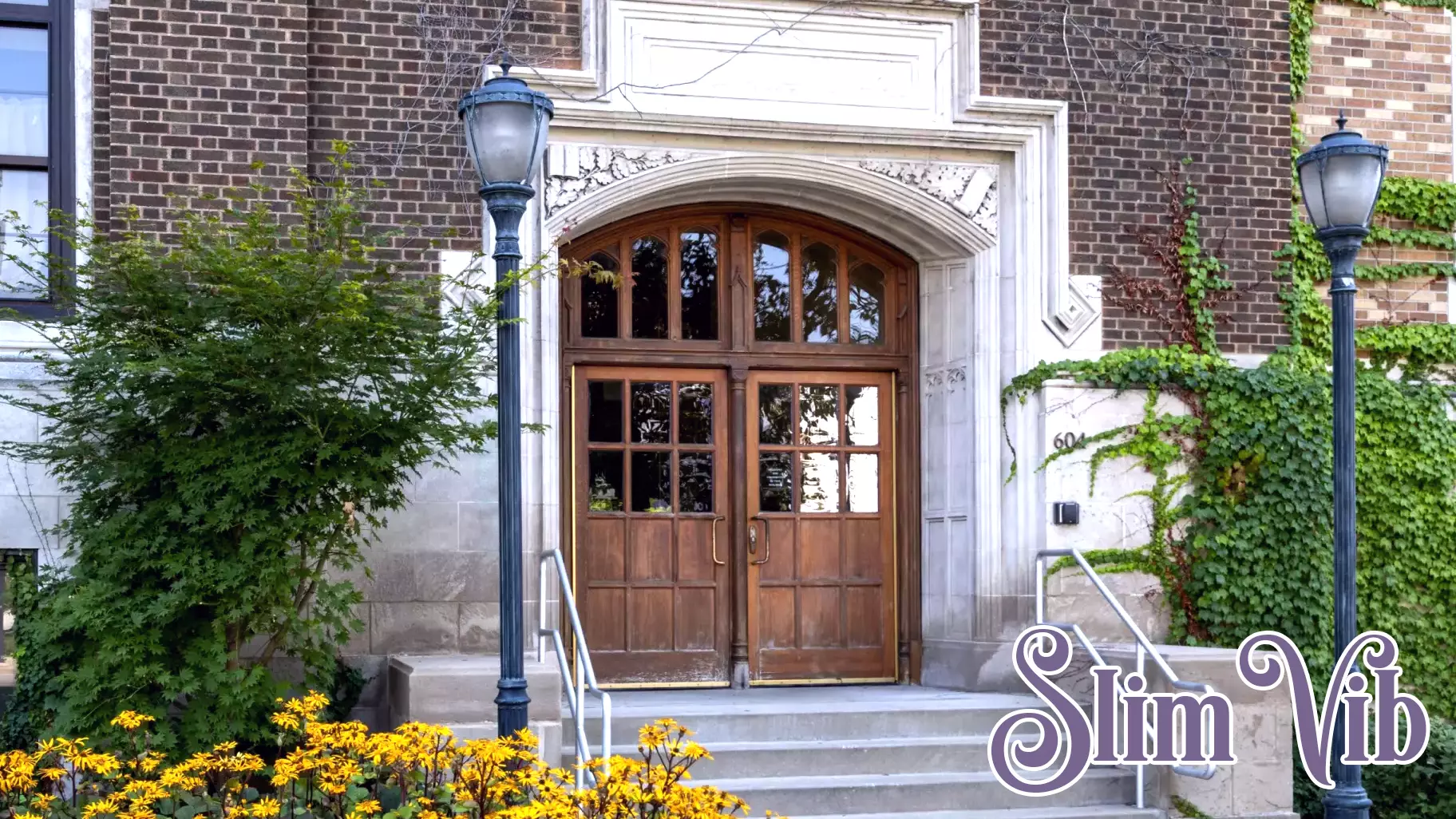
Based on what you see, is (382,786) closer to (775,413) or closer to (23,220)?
(23,220)

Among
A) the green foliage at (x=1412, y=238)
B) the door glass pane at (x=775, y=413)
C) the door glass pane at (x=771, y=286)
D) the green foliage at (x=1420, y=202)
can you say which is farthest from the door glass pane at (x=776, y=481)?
the green foliage at (x=1420, y=202)

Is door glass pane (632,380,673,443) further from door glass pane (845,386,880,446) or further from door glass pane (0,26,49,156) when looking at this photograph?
door glass pane (0,26,49,156)

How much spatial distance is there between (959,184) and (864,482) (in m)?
2.08

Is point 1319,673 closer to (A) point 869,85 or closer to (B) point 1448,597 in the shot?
(B) point 1448,597

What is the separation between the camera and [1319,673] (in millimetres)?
9891

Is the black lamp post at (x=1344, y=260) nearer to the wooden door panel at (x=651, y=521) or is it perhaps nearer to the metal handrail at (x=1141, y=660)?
the metal handrail at (x=1141, y=660)

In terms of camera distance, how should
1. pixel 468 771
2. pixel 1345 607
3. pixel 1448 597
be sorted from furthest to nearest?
pixel 1448 597, pixel 1345 607, pixel 468 771

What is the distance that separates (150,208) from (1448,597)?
832 centimetres

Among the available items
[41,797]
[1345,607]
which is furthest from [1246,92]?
[41,797]

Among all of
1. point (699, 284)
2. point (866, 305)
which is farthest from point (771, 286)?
point (866, 305)

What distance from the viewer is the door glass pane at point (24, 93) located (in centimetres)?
909

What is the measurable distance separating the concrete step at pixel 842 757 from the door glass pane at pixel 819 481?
90.2 inches

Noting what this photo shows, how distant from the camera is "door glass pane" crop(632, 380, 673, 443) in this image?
10352 millimetres

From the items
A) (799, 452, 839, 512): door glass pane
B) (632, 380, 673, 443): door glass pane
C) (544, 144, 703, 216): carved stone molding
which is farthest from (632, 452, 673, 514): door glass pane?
(544, 144, 703, 216): carved stone molding
